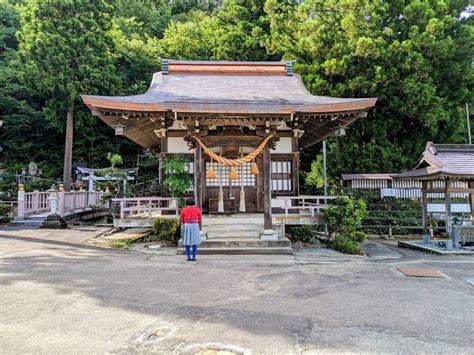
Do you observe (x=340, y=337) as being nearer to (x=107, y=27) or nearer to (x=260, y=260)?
(x=260, y=260)

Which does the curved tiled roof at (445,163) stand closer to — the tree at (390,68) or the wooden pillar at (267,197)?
the wooden pillar at (267,197)


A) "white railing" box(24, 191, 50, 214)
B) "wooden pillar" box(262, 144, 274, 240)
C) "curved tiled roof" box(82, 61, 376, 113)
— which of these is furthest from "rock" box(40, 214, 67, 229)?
"wooden pillar" box(262, 144, 274, 240)

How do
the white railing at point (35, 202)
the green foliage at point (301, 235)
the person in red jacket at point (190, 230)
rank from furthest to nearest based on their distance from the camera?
the white railing at point (35, 202) → the green foliage at point (301, 235) → the person in red jacket at point (190, 230)

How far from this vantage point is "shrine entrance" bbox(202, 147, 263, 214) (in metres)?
12.4

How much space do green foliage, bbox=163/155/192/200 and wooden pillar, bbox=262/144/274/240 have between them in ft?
8.92

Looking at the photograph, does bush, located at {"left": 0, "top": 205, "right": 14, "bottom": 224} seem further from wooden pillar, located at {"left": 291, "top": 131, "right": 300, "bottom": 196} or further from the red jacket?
wooden pillar, located at {"left": 291, "top": 131, "right": 300, "bottom": 196}

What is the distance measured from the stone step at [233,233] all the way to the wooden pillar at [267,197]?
1.59 feet

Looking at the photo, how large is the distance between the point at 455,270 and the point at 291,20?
16.9 meters

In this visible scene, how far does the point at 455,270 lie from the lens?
320 inches

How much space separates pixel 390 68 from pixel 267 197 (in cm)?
1196

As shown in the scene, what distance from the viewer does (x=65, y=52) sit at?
21938 mm

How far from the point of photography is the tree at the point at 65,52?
71.5ft

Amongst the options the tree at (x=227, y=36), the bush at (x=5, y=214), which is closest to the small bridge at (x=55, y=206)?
the bush at (x=5, y=214)

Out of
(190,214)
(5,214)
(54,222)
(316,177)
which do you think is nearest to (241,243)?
(190,214)
